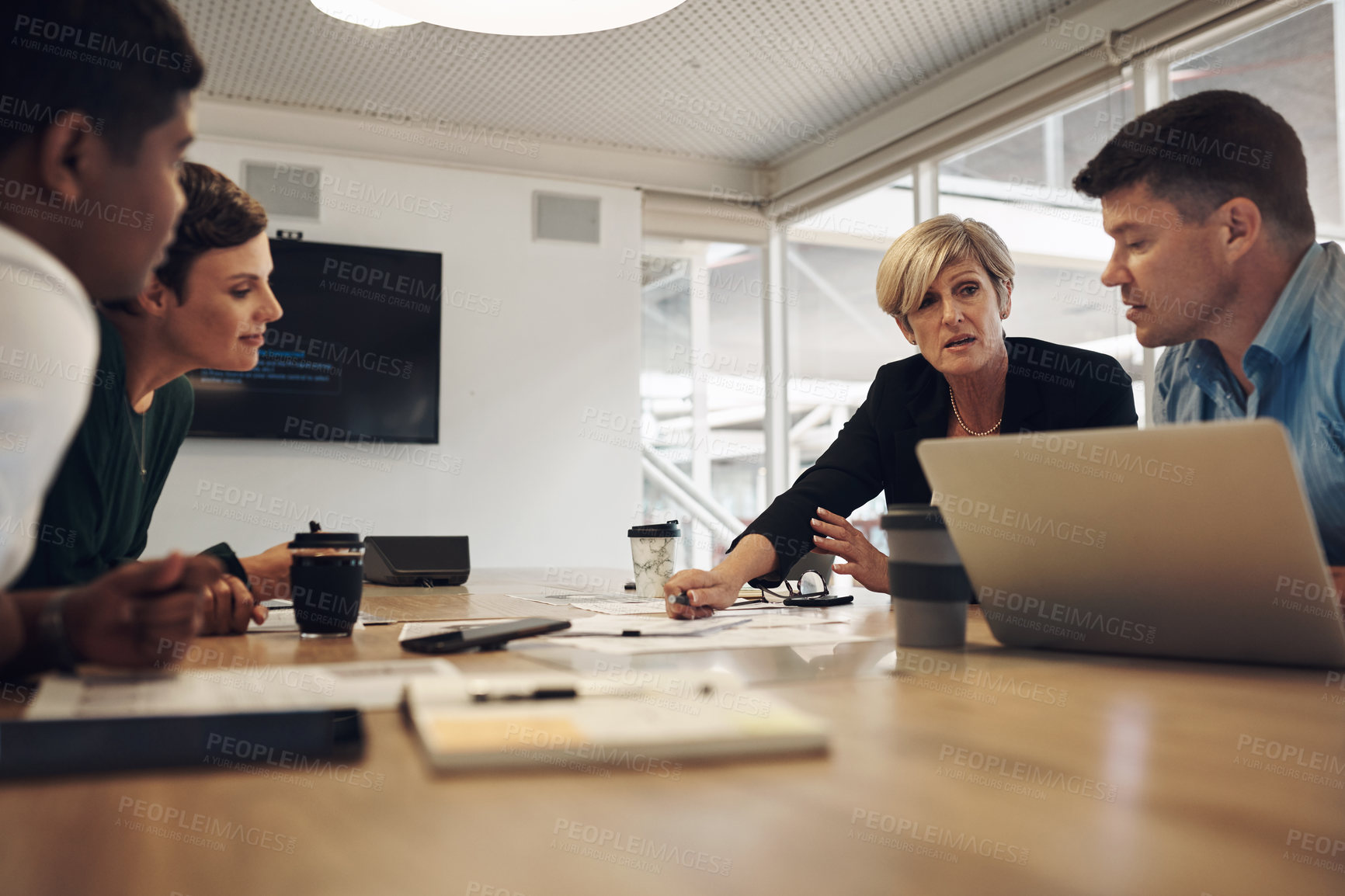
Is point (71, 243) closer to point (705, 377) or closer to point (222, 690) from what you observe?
point (222, 690)

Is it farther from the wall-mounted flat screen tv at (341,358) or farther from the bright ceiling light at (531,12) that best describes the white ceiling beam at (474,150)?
the bright ceiling light at (531,12)

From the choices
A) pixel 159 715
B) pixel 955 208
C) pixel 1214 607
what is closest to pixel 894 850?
pixel 159 715

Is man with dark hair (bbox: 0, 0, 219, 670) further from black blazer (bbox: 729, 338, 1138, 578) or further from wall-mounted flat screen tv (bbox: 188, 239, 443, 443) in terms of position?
wall-mounted flat screen tv (bbox: 188, 239, 443, 443)

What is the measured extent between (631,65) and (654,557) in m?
2.77

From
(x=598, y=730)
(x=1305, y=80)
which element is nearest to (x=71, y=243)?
(x=598, y=730)

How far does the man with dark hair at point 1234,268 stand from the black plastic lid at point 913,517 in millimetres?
852

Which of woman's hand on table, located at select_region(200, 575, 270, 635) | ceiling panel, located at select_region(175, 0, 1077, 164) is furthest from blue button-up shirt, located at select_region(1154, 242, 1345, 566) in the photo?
ceiling panel, located at select_region(175, 0, 1077, 164)

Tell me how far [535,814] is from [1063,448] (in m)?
0.54

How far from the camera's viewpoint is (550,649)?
928 millimetres

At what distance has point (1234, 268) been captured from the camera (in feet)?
5.44

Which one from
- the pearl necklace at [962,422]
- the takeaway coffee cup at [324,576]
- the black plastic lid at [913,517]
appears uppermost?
the pearl necklace at [962,422]

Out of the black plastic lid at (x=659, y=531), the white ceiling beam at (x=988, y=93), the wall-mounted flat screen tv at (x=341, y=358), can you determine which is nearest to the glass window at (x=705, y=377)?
the white ceiling beam at (x=988, y=93)

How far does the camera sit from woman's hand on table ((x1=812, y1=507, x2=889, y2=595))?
1.58m

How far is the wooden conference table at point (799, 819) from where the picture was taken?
0.34 m
